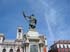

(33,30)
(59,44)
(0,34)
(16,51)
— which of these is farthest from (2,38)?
(33,30)

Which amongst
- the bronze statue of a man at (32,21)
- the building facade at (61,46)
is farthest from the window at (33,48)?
the building facade at (61,46)

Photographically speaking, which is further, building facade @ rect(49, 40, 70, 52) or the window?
building facade @ rect(49, 40, 70, 52)

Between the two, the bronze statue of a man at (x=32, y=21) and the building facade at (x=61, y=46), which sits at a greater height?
the bronze statue of a man at (x=32, y=21)

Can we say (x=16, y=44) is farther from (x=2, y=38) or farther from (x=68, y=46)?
(x=68, y=46)

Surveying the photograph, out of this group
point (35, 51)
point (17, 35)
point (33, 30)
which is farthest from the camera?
point (17, 35)

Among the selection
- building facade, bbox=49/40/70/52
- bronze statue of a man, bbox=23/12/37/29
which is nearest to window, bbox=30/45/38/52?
bronze statue of a man, bbox=23/12/37/29

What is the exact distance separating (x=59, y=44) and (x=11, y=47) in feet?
69.9

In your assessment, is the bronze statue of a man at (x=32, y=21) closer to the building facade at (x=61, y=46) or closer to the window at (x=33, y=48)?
the window at (x=33, y=48)

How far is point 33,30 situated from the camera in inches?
953

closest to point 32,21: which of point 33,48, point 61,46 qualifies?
point 33,48

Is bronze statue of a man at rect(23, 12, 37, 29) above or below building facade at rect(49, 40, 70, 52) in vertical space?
above

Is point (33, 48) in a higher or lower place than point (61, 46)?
higher

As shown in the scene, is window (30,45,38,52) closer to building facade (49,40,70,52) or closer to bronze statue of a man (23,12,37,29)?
bronze statue of a man (23,12,37,29)

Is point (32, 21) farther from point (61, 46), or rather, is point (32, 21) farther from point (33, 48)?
point (61, 46)
